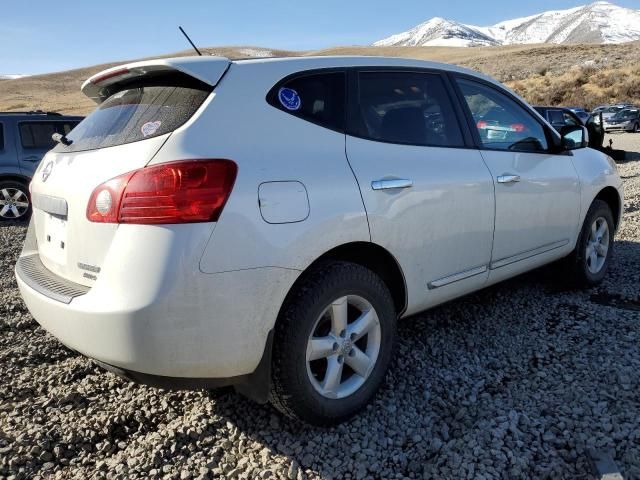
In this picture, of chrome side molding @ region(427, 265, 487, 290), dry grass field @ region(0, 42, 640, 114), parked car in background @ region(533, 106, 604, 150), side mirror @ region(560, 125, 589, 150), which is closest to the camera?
chrome side molding @ region(427, 265, 487, 290)

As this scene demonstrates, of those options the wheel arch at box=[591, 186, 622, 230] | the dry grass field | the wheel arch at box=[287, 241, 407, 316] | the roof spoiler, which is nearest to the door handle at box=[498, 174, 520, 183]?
the wheel arch at box=[287, 241, 407, 316]

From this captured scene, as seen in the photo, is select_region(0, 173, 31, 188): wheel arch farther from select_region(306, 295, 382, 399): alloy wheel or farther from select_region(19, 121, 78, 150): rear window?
select_region(306, 295, 382, 399): alloy wheel

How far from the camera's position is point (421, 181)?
2949 mm

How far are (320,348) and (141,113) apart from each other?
1.33m

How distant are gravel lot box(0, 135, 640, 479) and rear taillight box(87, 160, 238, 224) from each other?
3.70 feet

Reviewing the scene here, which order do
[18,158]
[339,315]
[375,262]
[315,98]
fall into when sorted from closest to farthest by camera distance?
[339,315]
[315,98]
[375,262]
[18,158]

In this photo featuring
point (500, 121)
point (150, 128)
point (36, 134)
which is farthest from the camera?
point (36, 134)

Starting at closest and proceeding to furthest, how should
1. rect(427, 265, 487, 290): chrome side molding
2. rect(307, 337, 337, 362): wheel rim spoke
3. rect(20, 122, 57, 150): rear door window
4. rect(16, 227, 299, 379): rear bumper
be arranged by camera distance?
rect(16, 227, 299, 379): rear bumper → rect(307, 337, 337, 362): wheel rim spoke → rect(427, 265, 487, 290): chrome side molding → rect(20, 122, 57, 150): rear door window

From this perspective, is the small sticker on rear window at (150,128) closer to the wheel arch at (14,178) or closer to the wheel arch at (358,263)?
the wheel arch at (358,263)

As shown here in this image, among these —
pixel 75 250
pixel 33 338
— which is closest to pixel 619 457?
pixel 75 250

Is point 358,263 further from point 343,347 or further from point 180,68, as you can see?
point 180,68

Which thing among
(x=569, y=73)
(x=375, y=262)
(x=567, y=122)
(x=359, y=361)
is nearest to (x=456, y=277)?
(x=375, y=262)

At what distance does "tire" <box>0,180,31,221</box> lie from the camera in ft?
29.2

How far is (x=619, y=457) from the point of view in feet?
8.05
